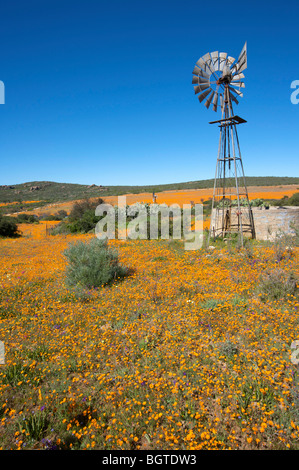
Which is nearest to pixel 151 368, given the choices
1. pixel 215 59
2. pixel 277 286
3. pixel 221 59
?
pixel 277 286

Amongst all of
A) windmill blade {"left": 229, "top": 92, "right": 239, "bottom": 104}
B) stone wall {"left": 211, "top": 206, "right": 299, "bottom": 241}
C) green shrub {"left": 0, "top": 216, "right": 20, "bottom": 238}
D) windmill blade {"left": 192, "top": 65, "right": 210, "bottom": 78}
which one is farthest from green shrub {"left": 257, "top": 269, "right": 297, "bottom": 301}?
green shrub {"left": 0, "top": 216, "right": 20, "bottom": 238}

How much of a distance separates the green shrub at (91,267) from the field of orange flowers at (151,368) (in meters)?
0.61

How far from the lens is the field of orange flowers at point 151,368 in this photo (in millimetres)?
3051

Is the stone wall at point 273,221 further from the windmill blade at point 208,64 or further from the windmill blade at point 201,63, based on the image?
the windmill blade at point 201,63

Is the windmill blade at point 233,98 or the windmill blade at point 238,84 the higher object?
the windmill blade at point 238,84

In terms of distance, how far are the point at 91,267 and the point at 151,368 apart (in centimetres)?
489

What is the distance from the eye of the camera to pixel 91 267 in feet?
27.5

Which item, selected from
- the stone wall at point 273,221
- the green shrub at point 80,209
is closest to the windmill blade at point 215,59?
the stone wall at point 273,221

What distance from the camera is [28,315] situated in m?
6.42

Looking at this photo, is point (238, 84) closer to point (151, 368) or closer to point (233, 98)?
point (233, 98)

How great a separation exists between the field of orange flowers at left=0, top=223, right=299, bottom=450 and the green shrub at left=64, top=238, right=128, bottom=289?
0.61 meters

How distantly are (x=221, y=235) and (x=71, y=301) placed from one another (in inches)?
380

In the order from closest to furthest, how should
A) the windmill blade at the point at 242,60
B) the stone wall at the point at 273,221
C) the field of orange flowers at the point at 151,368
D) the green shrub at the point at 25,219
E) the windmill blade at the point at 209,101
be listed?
1. the field of orange flowers at the point at 151,368
2. the windmill blade at the point at 242,60
3. the windmill blade at the point at 209,101
4. the stone wall at the point at 273,221
5. the green shrub at the point at 25,219

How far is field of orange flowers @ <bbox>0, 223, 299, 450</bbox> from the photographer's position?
10.0 ft
